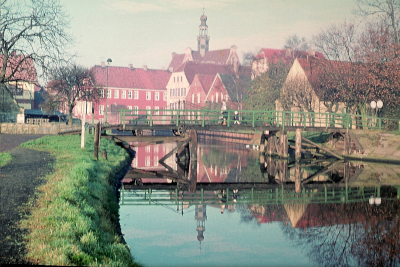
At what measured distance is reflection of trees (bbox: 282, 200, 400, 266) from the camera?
32.6 feet

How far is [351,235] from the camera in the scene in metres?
11.8

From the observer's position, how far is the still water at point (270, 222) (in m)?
10.0

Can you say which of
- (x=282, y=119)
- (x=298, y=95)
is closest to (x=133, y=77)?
(x=298, y=95)

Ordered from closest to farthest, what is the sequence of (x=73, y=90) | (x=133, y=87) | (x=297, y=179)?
(x=297, y=179), (x=73, y=90), (x=133, y=87)

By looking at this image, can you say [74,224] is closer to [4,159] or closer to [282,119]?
[4,159]

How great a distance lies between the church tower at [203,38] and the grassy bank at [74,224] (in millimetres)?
128621

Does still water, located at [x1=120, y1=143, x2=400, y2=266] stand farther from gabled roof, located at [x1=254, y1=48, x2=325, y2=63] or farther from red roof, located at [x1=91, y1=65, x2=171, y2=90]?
red roof, located at [x1=91, y1=65, x2=171, y2=90]

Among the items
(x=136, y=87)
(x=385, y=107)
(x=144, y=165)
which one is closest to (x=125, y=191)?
(x=144, y=165)

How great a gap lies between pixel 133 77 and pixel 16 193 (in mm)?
91148

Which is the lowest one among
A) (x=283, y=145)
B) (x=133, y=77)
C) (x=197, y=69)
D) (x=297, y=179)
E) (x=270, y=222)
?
(x=270, y=222)

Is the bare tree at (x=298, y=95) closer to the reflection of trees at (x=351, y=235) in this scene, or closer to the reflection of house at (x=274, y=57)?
the reflection of house at (x=274, y=57)

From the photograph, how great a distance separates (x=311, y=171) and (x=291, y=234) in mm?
14691

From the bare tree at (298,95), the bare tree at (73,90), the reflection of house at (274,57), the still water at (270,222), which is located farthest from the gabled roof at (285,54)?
the still water at (270,222)

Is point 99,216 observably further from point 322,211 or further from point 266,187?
point 266,187
